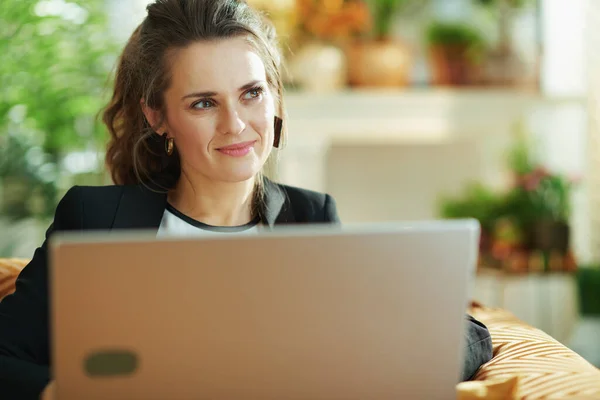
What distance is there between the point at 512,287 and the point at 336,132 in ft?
4.00

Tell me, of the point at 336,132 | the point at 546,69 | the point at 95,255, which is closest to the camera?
the point at 95,255

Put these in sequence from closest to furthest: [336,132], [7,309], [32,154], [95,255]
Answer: [95,255]
[7,309]
[32,154]
[336,132]

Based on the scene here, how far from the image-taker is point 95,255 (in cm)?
90

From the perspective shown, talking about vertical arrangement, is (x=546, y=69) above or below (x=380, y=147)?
above

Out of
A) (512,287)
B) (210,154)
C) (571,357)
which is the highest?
(210,154)

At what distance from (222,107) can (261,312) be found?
0.67 metres

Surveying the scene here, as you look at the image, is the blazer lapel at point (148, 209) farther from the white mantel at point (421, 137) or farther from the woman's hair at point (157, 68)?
the white mantel at point (421, 137)

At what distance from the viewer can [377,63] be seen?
4.12m

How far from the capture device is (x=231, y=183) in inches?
65.5

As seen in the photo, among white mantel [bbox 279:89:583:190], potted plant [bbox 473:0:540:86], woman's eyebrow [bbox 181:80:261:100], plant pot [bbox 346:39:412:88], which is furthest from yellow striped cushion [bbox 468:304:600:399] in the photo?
potted plant [bbox 473:0:540:86]

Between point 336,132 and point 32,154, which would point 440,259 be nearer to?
point 32,154

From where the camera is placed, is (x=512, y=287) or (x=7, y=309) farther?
(x=512, y=287)

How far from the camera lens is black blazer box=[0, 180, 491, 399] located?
1251 mm

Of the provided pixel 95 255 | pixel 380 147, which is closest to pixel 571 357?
pixel 95 255
